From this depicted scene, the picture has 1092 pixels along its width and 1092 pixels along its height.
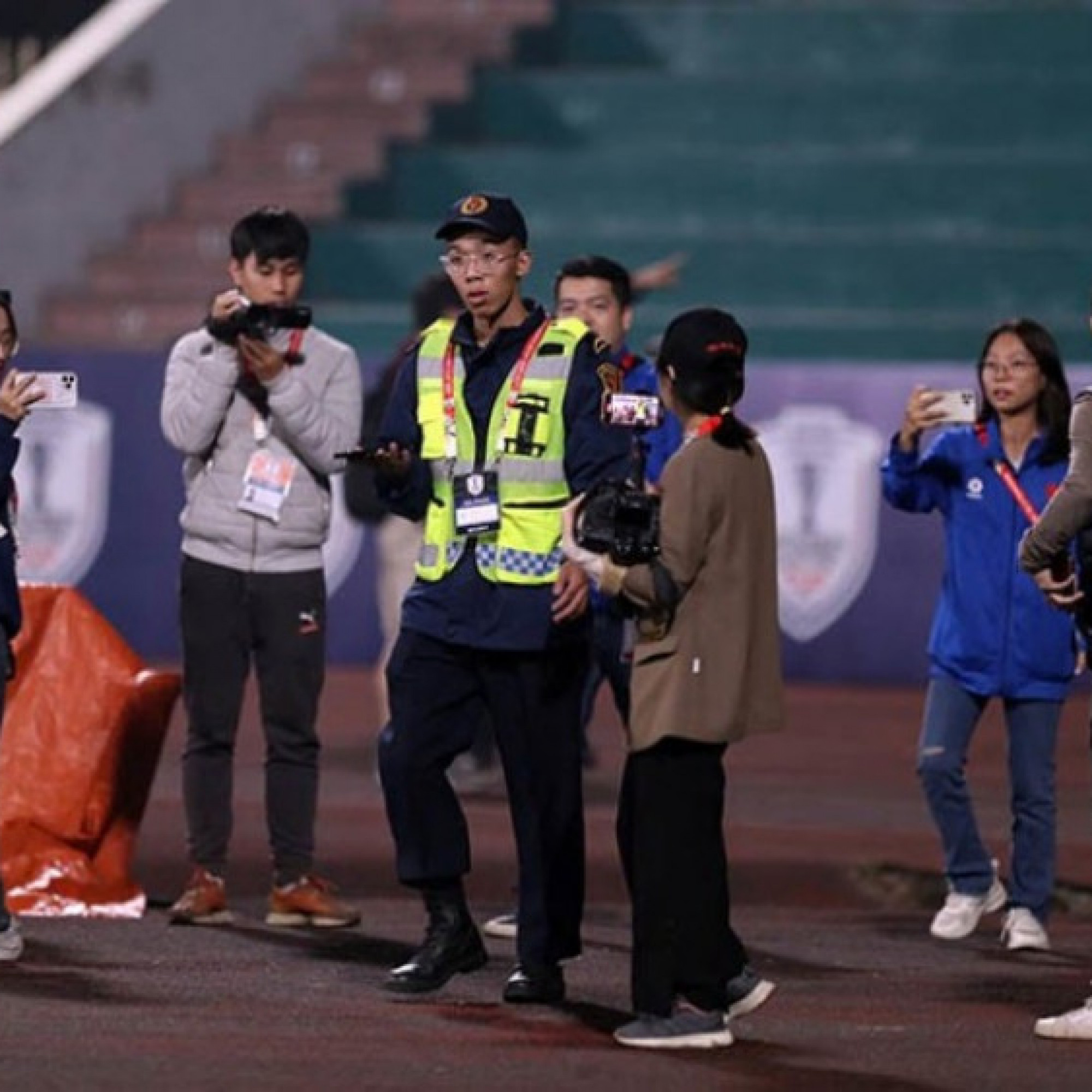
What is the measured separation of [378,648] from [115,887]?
8.28 meters

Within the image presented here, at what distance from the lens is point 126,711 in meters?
11.5

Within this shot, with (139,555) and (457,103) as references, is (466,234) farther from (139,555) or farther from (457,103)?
(457,103)

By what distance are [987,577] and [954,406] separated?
0.62m

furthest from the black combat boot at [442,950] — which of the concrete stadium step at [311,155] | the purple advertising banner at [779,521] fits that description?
the concrete stadium step at [311,155]

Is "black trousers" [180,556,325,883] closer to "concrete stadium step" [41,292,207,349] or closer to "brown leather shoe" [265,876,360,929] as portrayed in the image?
"brown leather shoe" [265,876,360,929]

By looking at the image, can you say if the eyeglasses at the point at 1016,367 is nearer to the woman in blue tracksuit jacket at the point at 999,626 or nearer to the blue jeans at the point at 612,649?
the woman in blue tracksuit jacket at the point at 999,626

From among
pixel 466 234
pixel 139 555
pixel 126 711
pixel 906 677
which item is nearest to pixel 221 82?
pixel 139 555

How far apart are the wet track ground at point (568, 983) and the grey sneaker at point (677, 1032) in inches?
1.6

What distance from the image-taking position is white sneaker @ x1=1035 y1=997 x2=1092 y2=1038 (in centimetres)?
907

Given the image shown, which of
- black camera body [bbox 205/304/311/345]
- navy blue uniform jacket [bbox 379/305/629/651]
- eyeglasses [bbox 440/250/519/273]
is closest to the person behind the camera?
navy blue uniform jacket [bbox 379/305/629/651]

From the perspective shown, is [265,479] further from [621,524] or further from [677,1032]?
[677,1032]

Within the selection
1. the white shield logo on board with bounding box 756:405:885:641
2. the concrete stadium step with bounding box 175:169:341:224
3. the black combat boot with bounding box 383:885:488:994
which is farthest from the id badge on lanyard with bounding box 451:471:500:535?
the concrete stadium step with bounding box 175:169:341:224

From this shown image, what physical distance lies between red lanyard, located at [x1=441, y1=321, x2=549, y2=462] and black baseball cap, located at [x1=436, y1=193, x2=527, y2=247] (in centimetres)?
25

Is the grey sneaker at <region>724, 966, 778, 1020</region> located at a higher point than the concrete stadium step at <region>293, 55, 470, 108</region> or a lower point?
lower
